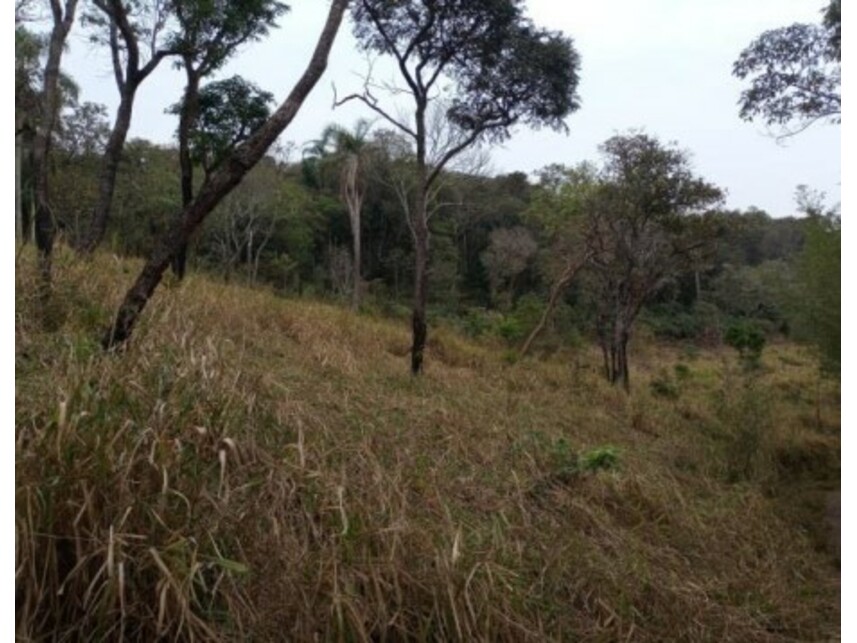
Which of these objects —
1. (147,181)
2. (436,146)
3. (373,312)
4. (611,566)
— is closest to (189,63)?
(436,146)

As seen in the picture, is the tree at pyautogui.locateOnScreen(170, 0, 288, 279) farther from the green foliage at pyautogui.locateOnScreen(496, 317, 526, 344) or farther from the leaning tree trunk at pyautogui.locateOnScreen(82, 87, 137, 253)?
the green foliage at pyautogui.locateOnScreen(496, 317, 526, 344)

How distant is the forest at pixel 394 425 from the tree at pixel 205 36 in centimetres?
4

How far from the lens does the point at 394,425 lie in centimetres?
546

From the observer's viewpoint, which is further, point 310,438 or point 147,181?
point 147,181

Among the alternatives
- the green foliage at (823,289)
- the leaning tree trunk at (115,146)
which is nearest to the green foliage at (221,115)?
the leaning tree trunk at (115,146)

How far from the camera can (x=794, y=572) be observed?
17.4ft

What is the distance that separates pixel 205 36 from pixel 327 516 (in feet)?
28.0

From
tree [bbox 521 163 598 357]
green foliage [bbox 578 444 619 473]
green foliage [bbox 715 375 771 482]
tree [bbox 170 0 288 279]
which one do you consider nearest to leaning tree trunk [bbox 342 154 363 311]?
tree [bbox 521 163 598 357]

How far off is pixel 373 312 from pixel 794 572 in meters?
11.3

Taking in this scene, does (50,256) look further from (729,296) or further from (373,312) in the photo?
(729,296)

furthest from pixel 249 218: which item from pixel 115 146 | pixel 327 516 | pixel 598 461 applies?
pixel 327 516

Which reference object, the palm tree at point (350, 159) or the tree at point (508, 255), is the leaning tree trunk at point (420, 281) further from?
the tree at point (508, 255)

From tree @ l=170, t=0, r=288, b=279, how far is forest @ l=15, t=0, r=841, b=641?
0.14ft

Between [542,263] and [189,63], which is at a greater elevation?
[189,63]
